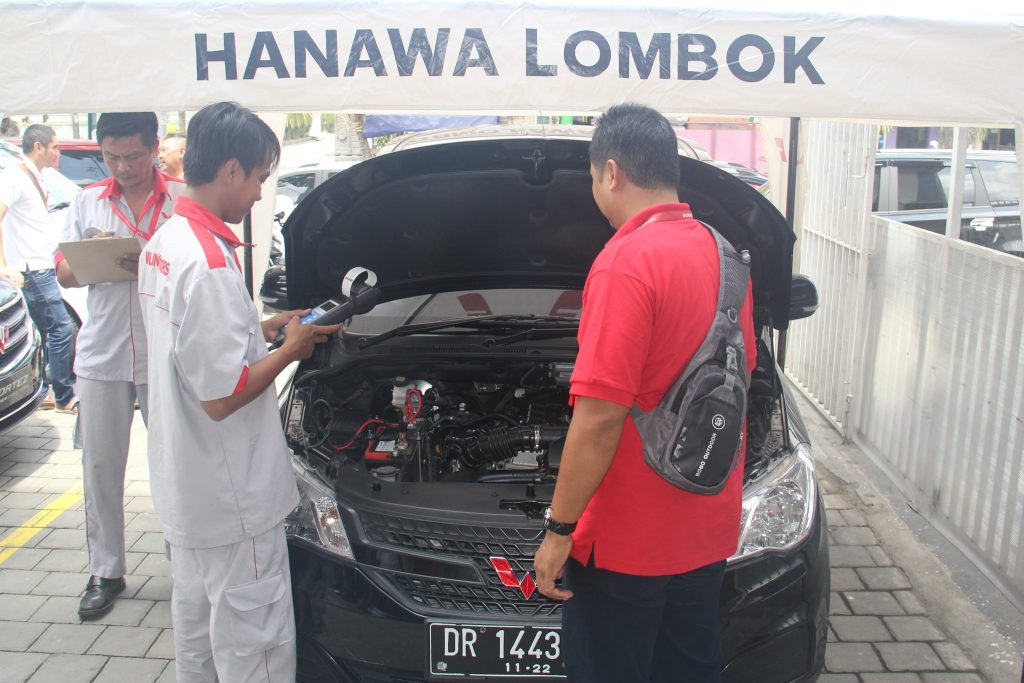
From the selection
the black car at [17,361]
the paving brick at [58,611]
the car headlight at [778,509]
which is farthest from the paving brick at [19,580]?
the car headlight at [778,509]

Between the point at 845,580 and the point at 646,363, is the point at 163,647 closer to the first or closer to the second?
the point at 646,363

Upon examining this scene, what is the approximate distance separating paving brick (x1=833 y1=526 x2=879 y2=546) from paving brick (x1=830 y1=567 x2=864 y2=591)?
0.29 metres

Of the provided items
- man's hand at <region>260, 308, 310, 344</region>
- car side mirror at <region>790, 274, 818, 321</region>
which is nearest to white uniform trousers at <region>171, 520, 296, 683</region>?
man's hand at <region>260, 308, 310, 344</region>

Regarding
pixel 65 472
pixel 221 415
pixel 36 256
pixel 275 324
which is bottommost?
pixel 65 472

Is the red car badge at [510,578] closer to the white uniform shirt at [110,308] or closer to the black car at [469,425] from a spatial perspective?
the black car at [469,425]

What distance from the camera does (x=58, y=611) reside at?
12.8ft

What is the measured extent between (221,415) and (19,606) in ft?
7.34

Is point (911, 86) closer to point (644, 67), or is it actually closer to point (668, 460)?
point (644, 67)

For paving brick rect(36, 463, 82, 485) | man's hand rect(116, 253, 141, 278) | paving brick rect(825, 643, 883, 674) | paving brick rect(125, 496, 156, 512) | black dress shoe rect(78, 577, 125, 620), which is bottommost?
paving brick rect(36, 463, 82, 485)

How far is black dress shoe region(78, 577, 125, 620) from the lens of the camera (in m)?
3.82

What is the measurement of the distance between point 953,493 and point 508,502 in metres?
2.68

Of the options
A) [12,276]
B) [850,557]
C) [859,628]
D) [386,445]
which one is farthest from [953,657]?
[12,276]

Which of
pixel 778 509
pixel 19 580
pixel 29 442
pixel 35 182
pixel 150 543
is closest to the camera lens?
pixel 778 509

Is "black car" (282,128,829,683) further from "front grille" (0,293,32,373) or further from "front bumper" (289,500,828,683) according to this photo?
"front grille" (0,293,32,373)
